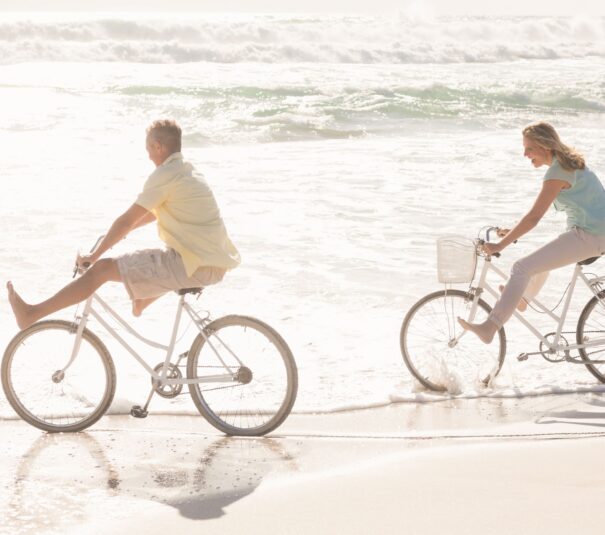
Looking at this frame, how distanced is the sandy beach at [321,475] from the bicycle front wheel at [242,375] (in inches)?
5.6

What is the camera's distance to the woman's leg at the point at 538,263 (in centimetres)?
658

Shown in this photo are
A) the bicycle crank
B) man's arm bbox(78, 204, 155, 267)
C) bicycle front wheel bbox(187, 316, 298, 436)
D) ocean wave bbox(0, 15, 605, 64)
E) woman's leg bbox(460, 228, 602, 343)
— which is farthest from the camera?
ocean wave bbox(0, 15, 605, 64)

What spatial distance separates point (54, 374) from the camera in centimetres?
593

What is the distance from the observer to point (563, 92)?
1435 inches

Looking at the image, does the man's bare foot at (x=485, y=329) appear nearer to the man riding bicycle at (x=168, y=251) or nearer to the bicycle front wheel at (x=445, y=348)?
the bicycle front wheel at (x=445, y=348)

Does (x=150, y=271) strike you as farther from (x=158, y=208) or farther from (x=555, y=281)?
(x=555, y=281)

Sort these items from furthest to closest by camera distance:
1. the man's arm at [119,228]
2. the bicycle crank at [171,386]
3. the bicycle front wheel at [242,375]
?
the bicycle crank at [171,386], the bicycle front wheel at [242,375], the man's arm at [119,228]

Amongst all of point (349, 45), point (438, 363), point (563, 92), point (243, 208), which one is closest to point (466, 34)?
point (349, 45)

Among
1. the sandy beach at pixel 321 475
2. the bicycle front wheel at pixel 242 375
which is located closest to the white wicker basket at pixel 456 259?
the sandy beach at pixel 321 475

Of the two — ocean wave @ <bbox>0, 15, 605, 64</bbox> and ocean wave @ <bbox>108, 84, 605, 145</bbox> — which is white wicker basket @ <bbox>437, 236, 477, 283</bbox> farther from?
ocean wave @ <bbox>0, 15, 605, 64</bbox>

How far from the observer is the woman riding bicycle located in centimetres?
645

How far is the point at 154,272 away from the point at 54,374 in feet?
2.75

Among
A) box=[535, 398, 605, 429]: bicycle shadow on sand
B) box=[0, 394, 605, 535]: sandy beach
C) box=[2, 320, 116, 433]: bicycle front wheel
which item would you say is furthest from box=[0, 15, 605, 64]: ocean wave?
box=[535, 398, 605, 429]: bicycle shadow on sand

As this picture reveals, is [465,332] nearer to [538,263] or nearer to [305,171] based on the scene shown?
[538,263]
